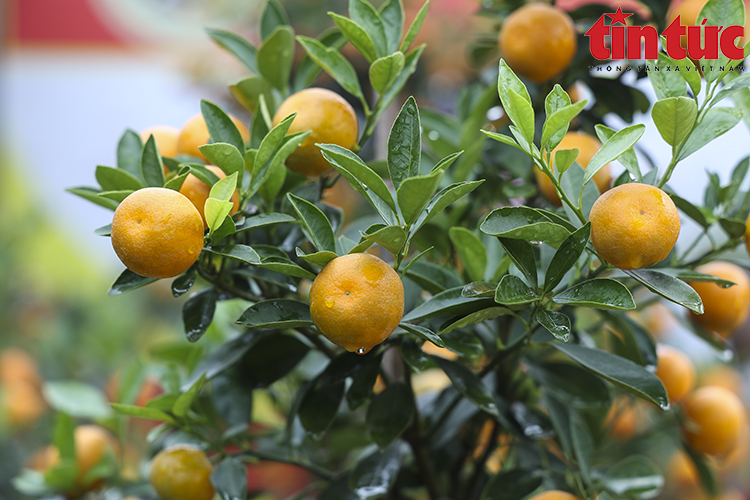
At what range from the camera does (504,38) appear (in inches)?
19.8

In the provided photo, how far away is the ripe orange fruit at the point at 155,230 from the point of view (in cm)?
31

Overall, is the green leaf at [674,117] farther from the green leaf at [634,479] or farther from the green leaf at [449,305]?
the green leaf at [634,479]

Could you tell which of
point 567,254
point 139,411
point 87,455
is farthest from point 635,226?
point 87,455

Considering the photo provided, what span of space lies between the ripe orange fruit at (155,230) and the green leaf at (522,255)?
6.7 inches

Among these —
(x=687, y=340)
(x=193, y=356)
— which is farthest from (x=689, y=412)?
(x=687, y=340)

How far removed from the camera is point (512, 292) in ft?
1.05

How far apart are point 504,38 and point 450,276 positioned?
22 centimetres

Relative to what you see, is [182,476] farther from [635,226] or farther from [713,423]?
[713,423]

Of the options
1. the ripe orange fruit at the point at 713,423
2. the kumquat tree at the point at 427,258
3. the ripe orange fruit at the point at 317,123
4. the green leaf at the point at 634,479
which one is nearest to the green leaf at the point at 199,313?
the kumquat tree at the point at 427,258

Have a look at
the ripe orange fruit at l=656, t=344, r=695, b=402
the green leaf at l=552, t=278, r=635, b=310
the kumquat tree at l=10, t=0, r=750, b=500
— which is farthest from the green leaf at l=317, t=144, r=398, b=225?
the ripe orange fruit at l=656, t=344, r=695, b=402

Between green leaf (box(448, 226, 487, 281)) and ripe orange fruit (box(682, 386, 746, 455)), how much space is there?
1.06 feet

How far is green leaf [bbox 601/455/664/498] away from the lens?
1.50 ft

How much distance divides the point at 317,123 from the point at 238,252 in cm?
11

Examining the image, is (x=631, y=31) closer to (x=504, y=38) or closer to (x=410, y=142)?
(x=504, y=38)
